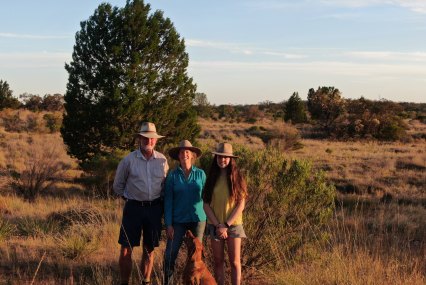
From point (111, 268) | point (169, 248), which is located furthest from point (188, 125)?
point (169, 248)

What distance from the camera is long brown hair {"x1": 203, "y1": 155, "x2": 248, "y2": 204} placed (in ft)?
15.9

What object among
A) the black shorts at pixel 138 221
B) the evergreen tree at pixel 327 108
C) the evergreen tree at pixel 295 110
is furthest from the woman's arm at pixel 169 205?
the evergreen tree at pixel 295 110

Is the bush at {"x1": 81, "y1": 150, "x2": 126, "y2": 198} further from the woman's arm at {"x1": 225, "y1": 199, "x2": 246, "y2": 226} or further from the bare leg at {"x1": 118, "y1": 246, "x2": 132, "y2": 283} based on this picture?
the woman's arm at {"x1": 225, "y1": 199, "x2": 246, "y2": 226}

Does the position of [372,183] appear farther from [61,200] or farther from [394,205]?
[61,200]

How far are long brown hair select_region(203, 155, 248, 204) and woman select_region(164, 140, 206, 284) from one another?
121 millimetres

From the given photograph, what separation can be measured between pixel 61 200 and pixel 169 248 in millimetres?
7657

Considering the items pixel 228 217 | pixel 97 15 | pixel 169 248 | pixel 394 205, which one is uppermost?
pixel 97 15

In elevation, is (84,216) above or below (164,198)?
below

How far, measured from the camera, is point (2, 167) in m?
17.9

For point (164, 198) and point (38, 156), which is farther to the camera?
point (38, 156)

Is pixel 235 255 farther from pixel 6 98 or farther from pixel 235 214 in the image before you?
pixel 6 98

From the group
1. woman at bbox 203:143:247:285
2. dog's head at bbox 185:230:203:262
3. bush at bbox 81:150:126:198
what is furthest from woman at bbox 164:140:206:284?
bush at bbox 81:150:126:198

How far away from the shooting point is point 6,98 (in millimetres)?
48531

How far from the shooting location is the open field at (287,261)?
17.2ft
